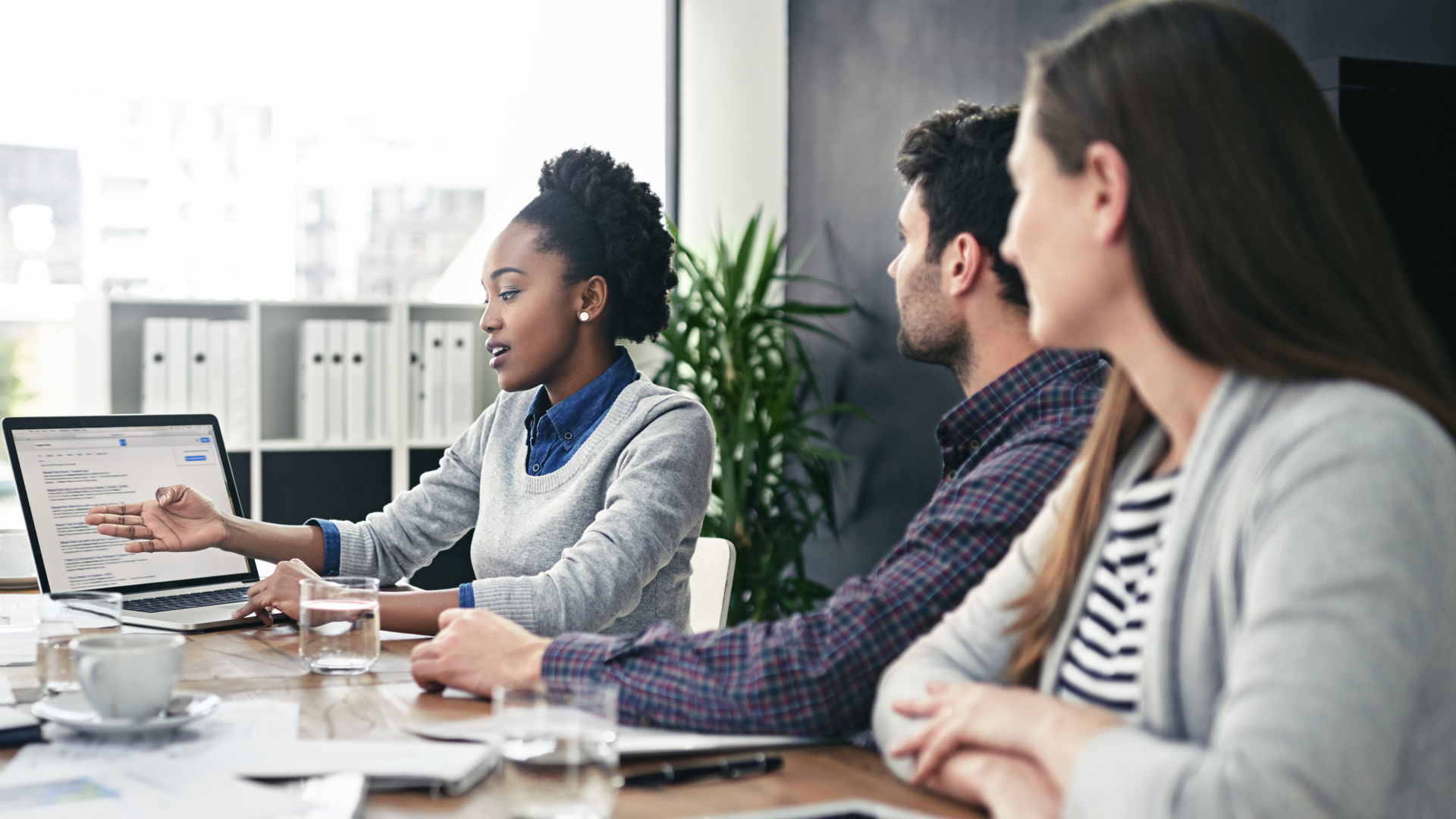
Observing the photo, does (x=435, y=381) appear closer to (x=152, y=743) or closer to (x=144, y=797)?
(x=152, y=743)

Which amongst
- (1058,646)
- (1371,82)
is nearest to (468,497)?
(1058,646)

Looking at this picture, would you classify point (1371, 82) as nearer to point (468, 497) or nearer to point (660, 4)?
point (468, 497)

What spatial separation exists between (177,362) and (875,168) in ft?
7.02

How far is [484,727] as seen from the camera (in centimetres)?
112

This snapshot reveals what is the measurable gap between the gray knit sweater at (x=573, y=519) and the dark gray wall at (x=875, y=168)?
1486mm

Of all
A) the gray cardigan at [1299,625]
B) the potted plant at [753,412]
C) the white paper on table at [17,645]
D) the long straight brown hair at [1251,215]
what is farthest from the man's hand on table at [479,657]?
the potted plant at [753,412]

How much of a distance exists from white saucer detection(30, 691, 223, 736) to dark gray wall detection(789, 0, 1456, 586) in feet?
7.67

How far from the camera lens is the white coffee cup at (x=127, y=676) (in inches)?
41.0

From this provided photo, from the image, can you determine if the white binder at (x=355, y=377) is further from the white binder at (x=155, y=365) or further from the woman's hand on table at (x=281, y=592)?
the woman's hand on table at (x=281, y=592)

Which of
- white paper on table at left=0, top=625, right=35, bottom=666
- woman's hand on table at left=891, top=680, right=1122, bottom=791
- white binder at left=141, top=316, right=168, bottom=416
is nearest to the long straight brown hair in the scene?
woman's hand on table at left=891, top=680, right=1122, bottom=791

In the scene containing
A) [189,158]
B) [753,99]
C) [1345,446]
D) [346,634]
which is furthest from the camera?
[753,99]

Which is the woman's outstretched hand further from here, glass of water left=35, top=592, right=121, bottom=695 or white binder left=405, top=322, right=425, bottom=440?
white binder left=405, top=322, right=425, bottom=440

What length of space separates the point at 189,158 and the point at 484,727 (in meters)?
3.39

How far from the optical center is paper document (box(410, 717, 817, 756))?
1.07m
